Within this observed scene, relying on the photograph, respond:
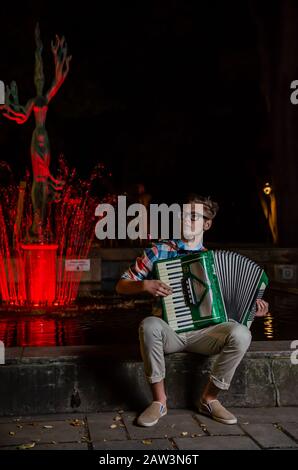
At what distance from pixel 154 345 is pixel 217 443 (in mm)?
815

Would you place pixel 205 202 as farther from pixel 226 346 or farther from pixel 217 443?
pixel 217 443

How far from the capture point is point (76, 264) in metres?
12.5

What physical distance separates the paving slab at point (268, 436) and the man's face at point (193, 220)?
55.5 inches

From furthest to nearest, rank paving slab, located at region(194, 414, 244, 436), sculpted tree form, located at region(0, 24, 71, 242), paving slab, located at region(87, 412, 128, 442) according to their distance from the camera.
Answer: sculpted tree form, located at region(0, 24, 71, 242), paving slab, located at region(194, 414, 244, 436), paving slab, located at region(87, 412, 128, 442)

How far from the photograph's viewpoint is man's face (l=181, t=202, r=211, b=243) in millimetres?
5086

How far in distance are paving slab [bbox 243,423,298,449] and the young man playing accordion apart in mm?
180

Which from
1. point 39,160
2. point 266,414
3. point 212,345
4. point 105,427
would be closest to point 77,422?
point 105,427

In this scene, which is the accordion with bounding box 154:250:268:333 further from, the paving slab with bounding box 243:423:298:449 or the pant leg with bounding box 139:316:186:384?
the paving slab with bounding box 243:423:298:449

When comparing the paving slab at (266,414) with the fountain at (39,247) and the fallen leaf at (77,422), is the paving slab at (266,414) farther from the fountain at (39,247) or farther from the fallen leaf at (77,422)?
the fountain at (39,247)

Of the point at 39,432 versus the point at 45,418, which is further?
the point at 45,418

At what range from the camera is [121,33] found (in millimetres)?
23609

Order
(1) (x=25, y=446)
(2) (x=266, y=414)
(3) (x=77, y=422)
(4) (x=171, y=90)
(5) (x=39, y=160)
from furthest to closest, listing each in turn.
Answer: (4) (x=171, y=90) → (5) (x=39, y=160) → (2) (x=266, y=414) → (3) (x=77, y=422) → (1) (x=25, y=446)

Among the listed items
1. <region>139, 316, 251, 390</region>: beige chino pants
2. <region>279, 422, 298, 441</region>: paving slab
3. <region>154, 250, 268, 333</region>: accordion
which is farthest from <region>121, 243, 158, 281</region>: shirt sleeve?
<region>279, 422, 298, 441</region>: paving slab

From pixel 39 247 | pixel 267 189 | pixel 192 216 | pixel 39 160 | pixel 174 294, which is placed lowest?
pixel 174 294
